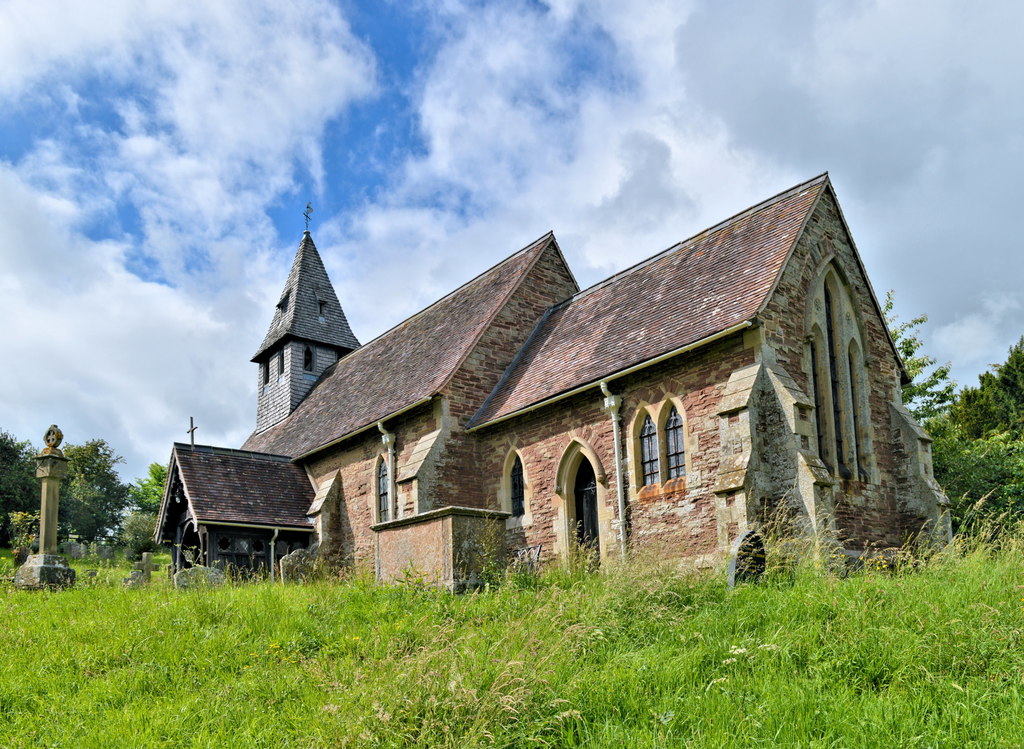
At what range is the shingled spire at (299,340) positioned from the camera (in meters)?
33.7

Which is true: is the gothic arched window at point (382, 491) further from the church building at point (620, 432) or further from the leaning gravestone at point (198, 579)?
the leaning gravestone at point (198, 579)

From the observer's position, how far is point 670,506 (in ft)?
51.1

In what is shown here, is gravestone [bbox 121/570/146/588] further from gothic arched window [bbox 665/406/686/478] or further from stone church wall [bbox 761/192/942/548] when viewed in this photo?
stone church wall [bbox 761/192/942/548]

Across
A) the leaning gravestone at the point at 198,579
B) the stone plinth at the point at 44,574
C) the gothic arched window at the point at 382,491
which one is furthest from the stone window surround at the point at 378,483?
the stone plinth at the point at 44,574

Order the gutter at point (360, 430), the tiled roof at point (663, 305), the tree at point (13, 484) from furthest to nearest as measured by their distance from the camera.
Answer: the tree at point (13, 484), the gutter at point (360, 430), the tiled roof at point (663, 305)

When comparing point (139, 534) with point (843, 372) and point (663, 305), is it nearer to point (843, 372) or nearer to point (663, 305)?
point (663, 305)

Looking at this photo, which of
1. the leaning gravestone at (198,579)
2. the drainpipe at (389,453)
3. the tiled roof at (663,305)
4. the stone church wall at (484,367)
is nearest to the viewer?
the leaning gravestone at (198,579)

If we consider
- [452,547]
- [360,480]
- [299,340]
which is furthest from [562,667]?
[299,340]

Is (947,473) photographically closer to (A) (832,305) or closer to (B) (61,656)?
(A) (832,305)

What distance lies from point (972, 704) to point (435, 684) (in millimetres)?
4008

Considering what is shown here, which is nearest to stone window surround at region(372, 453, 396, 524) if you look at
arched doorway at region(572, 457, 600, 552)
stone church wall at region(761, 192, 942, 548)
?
arched doorway at region(572, 457, 600, 552)

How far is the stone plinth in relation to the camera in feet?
49.3

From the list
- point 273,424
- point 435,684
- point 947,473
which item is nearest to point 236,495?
point 273,424

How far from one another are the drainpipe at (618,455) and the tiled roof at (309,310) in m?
19.6
